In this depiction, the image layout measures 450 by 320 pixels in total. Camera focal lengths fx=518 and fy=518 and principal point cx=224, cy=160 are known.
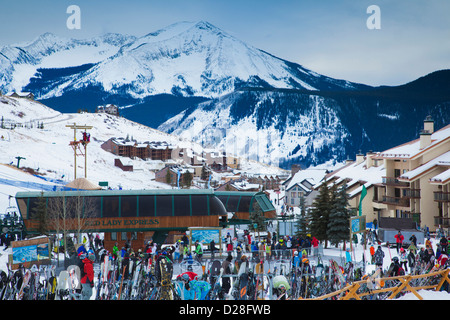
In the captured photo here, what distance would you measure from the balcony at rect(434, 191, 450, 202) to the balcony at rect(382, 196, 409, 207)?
4.30m

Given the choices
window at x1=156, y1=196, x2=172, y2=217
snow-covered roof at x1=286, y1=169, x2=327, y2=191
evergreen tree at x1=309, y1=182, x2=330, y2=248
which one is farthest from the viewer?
snow-covered roof at x1=286, y1=169, x2=327, y2=191

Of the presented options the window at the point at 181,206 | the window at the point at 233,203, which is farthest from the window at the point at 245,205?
the window at the point at 181,206

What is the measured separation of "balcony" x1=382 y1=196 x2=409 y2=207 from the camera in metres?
41.2

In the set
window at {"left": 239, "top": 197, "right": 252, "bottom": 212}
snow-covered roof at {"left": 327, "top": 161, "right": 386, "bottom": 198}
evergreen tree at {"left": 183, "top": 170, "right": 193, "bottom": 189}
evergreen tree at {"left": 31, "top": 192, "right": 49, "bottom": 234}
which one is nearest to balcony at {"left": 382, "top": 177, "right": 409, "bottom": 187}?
snow-covered roof at {"left": 327, "top": 161, "right": 386, "bottom": 198}

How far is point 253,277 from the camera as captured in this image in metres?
14.9

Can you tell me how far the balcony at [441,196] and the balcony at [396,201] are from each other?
4.30 m

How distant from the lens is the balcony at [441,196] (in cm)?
3603

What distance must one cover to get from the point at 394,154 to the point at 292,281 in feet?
103

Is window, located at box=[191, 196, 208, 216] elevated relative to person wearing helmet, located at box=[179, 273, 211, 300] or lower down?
elevated

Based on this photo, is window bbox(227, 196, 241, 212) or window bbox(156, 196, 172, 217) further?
window bbox(227, 196, 241, 212)

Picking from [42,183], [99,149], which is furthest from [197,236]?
[99,149]

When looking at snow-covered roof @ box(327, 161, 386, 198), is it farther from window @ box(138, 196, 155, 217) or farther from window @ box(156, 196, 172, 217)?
window @ box(138, 196, 155, 217)

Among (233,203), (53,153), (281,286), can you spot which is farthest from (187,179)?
(281,286)
